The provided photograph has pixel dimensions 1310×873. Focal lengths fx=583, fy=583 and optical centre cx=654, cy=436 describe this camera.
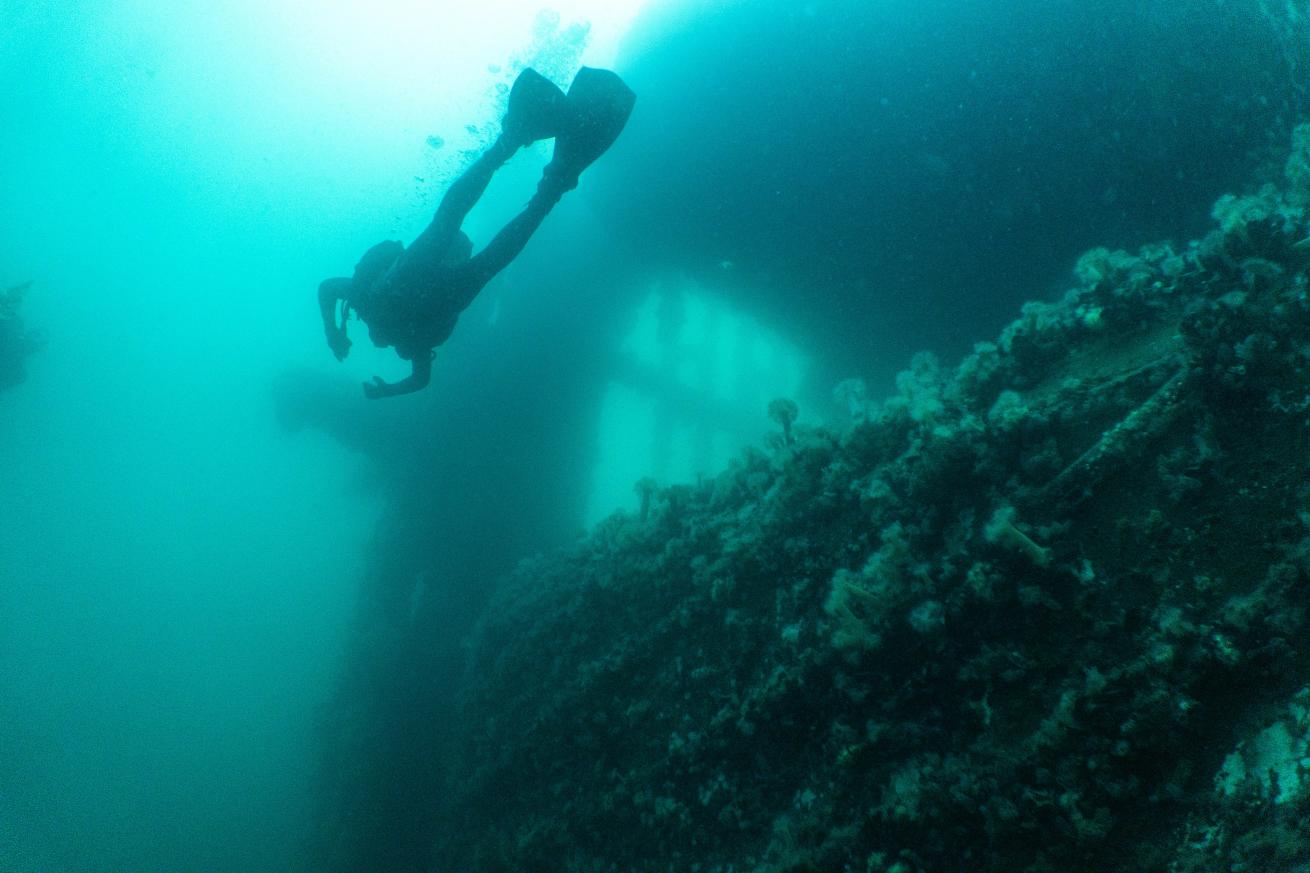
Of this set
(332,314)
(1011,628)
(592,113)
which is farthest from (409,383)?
(1011,628)

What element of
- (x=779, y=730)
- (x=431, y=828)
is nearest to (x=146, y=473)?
(x=431, y=828)

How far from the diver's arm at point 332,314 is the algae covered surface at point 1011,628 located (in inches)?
196

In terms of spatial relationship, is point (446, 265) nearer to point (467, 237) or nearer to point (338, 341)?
point (467, 237)

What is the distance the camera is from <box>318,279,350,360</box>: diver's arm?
680 centimetres

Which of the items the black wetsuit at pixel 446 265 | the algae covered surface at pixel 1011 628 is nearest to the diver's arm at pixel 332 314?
the black wetsuit at pixel 446 265

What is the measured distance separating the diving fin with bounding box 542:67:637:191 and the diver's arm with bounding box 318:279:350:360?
10.9 ft

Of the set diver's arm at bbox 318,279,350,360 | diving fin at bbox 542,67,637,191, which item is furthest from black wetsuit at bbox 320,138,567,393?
diver's arm at bbox 318,279,350,360

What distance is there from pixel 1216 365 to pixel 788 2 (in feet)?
20.8

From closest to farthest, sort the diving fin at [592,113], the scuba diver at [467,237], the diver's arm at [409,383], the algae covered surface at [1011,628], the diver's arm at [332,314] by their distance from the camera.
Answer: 1. the algae covered surface at [1011,628]
2. the diving fin at [592,113]
3. the scuba diver at [467,237]
4. the diver's arm at [409,383]
5. the diver's arm at [332,314]

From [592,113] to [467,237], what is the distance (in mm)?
1810

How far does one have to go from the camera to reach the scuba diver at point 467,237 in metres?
4.88

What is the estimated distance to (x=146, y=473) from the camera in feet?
167

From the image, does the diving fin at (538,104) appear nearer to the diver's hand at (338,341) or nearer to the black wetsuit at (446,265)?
the black wetsuit at (446,265)

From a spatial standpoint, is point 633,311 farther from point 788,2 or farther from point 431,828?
point 431,828
